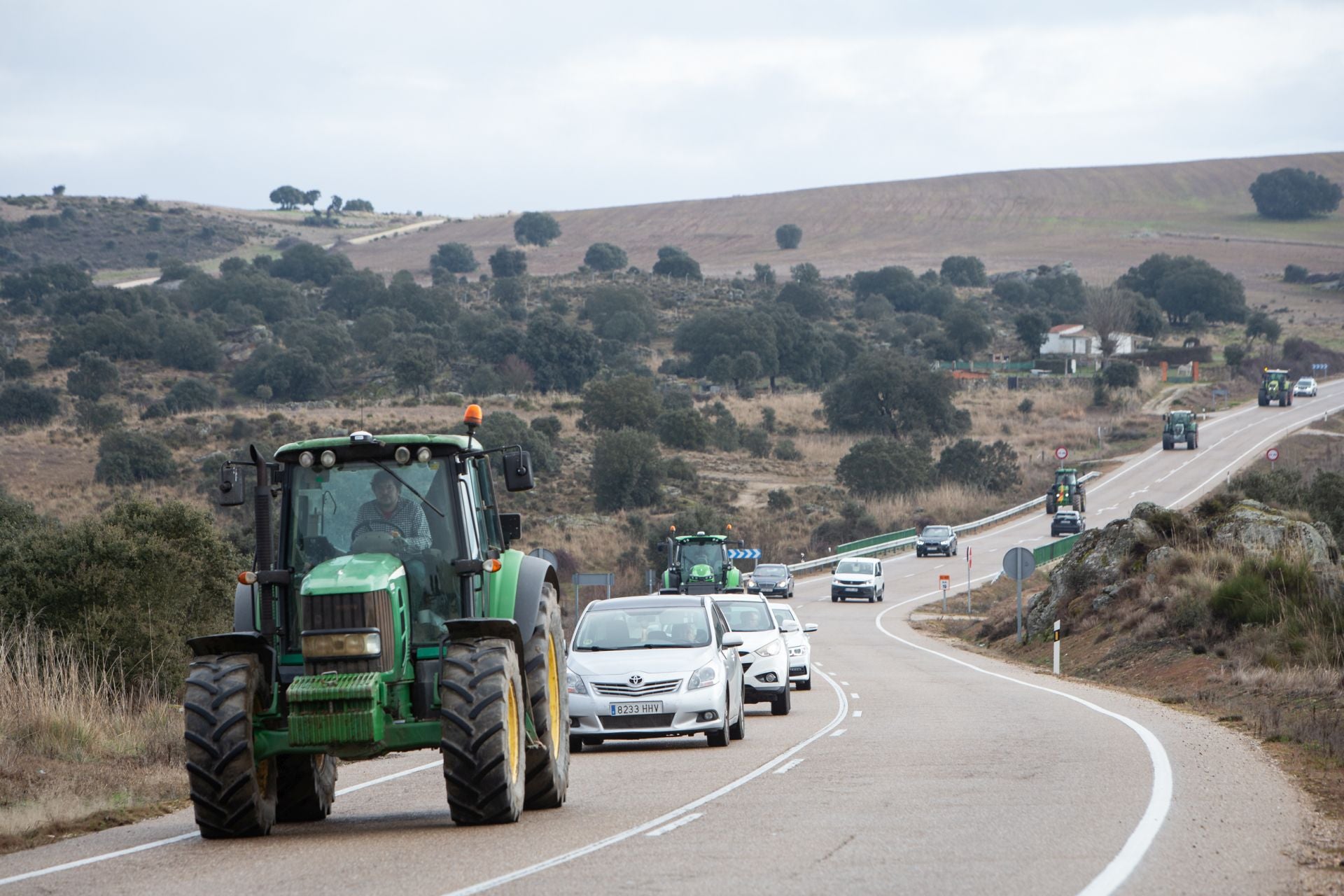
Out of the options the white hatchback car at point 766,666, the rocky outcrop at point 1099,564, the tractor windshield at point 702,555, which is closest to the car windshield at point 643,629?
the white hatchback car at point 766,666

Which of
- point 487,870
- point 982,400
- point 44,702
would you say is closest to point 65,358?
point 982,400

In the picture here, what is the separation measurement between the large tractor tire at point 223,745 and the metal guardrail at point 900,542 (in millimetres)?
50417

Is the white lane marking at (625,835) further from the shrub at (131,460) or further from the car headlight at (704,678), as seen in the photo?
the shrub at (131,460)

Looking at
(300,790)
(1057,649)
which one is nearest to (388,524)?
(300,790)

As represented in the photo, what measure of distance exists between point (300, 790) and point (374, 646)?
2202mm

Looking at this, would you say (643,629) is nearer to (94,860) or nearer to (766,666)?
(766,666)

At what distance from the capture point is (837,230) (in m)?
198

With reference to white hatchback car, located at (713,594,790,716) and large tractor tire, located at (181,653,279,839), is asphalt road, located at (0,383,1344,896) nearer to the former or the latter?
large tractor tire, located at (181,653,279,839)

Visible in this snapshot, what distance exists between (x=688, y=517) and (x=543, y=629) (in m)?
54.6

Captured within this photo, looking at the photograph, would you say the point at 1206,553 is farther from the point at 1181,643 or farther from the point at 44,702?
the point at 44,702

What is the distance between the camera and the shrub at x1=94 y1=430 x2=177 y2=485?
221ft

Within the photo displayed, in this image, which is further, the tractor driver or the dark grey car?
the dark grey car

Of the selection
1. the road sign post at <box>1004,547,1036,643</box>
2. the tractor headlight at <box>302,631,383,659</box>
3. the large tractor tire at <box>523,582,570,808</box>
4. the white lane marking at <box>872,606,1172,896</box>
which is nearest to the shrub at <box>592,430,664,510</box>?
the road sign post at <box>1004,547,1036,643</box>

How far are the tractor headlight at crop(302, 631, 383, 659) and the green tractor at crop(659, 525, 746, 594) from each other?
28618 mm
